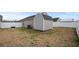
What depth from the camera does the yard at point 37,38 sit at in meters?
1.55

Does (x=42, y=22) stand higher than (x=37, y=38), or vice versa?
(x=42, y=22)

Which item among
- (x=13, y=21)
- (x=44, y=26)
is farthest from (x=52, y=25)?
(x=13, y=21)

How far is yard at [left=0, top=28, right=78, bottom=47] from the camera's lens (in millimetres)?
1550

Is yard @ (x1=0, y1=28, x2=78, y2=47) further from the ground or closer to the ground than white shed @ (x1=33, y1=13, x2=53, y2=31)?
closer to the ground

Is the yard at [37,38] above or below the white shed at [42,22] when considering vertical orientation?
below

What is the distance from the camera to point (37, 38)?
1.57 metres

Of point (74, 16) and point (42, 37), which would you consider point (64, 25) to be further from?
point (42, 37)

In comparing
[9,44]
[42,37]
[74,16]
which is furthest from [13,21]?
[74,16]
